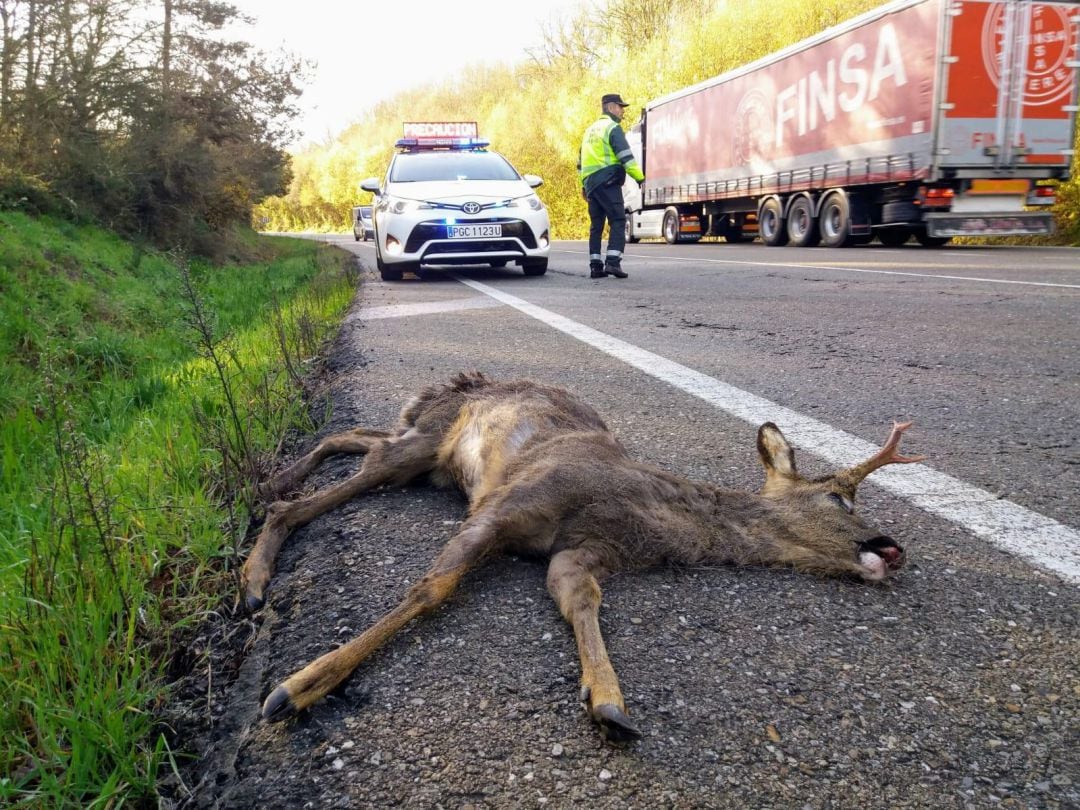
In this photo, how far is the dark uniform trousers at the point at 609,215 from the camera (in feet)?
36.4

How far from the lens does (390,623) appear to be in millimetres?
1861

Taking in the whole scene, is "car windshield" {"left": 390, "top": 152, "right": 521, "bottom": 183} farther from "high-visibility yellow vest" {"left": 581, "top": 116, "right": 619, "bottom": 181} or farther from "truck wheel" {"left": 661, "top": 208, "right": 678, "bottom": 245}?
"truck wheel" {"left": 661, "top": 208, "right": 678, "bottom": 245}

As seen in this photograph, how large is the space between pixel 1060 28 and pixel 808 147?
5.14 meters

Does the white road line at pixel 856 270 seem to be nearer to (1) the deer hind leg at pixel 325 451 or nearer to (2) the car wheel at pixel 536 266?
(2) the car wheel at pixel 536 266

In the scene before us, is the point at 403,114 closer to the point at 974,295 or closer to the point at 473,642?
the point at 974,295

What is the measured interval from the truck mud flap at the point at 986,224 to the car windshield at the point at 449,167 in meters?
8.15

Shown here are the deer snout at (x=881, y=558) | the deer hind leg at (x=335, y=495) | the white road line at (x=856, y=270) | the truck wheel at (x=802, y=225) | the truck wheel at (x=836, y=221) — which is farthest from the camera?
the truck wheel at (x=802, y=225)

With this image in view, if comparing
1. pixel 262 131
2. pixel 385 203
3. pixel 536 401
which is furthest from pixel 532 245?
pixel 262 131

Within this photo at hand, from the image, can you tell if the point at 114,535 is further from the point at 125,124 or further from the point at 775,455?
the point at 125,124

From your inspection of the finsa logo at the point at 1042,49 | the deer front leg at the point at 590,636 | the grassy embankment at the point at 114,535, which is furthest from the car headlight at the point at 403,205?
the finsa logo at the point at 1042,49

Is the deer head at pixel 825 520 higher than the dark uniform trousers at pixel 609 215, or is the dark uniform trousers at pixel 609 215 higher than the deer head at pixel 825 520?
the dark uniform trousers at pixel 609 215

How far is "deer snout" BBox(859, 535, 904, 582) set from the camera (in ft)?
7.21

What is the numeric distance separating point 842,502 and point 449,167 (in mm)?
10423

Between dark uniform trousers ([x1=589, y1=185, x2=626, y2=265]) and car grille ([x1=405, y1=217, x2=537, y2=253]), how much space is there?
0.87 m
